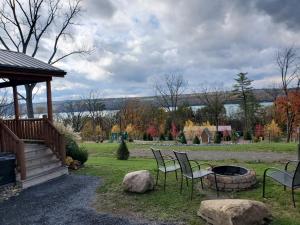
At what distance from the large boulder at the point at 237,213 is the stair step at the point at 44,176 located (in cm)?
484

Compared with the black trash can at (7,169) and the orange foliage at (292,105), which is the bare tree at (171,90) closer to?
the orange foliage at (292,105)

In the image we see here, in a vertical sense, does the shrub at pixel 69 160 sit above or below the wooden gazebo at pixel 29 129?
below

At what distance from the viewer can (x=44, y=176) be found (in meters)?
8.14

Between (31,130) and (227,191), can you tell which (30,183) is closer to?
(31,130)

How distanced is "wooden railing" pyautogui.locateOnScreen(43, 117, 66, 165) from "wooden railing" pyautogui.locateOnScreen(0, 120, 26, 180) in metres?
1.68

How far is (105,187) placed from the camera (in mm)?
7223

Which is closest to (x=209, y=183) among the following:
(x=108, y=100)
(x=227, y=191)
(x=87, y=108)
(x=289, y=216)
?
(x=227, y=191)

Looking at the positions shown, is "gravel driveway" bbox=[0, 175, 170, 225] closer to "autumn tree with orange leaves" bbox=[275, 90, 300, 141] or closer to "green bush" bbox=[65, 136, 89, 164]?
"green bush" bbox=[65, 136, 89, 164]

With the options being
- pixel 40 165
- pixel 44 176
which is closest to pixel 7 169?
pixel 44 176

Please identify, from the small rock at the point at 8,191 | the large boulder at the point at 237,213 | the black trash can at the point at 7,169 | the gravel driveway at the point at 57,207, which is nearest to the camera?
the large boulder at the point at 237,213

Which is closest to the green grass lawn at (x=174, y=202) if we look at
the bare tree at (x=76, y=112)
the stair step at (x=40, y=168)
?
the stair step at (x=40, y=168)

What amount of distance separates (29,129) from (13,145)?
2.37m

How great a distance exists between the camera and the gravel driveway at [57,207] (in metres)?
5.15

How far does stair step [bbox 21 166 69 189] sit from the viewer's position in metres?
7.53
